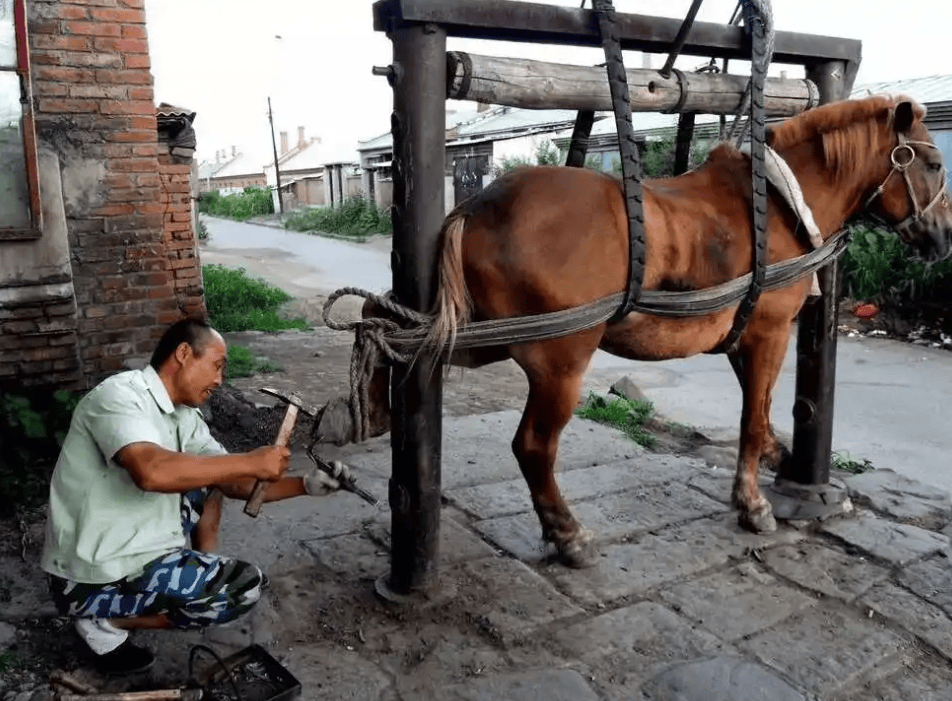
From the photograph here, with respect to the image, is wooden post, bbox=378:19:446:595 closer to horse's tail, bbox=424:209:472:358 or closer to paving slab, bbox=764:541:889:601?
horse's tail, bbox=424:209:472:358

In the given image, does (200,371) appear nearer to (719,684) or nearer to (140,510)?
(140,510)

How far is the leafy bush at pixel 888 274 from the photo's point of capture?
9547 mm

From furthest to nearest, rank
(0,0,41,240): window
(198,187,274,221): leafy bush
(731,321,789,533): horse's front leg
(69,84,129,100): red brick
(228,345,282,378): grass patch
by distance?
(198,187,274,221): leafy bush < (228,345,282,378): grass patch < (69,84,129,100): red brick < (0,0,41,240): window < (731,321,789,533): horse's front leg

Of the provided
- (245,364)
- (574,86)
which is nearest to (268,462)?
(574,86)

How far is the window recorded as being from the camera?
4.12 metres

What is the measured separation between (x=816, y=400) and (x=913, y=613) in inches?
45.7

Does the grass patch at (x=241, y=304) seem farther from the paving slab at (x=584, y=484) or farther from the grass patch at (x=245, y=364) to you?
the paving slab at (x=584, y=484)

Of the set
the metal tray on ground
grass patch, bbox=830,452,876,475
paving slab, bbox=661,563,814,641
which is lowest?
grass patch, bbox=830,452,876,475

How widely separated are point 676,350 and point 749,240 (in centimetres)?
51

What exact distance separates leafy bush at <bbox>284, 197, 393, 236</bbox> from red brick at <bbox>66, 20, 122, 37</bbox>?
20.8 metres

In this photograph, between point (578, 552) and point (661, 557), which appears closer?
point (578, 552)

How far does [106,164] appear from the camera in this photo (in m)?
4.54

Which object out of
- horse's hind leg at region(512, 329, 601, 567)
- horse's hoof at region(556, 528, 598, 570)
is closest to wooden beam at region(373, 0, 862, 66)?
horse's hind leg at region(512, 329, 601, 567)

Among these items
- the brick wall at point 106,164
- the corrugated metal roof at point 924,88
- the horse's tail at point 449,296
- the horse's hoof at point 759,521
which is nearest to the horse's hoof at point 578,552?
the horse's hoof at point 759,521
